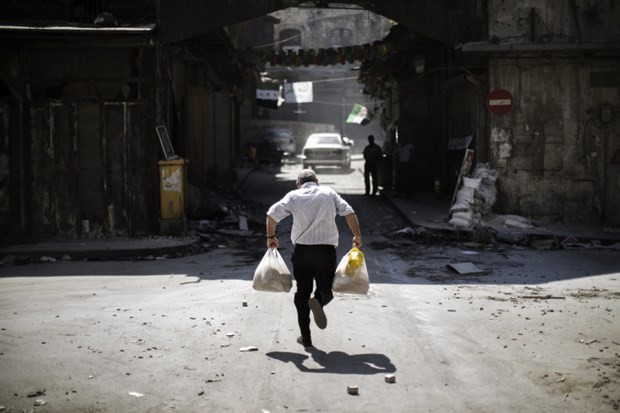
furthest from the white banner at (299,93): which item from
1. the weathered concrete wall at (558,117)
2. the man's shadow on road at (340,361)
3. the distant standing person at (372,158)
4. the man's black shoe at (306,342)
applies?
the man's shadow on road at (340,361)

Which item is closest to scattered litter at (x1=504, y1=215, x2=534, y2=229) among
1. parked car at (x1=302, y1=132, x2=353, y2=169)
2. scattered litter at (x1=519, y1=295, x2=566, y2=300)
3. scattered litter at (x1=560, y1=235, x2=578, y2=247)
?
scattered litter at (x1=560, y1=235, x2=578, y2=247)

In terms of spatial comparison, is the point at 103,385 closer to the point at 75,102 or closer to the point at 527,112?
the point at 75,102

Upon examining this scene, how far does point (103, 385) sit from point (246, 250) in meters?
8.35

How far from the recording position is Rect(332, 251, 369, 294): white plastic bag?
7.40 m

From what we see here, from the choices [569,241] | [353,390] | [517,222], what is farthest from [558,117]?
[353,390]

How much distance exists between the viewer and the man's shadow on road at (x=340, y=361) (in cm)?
652

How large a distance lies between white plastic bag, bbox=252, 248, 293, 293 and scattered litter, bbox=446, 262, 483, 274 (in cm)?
485

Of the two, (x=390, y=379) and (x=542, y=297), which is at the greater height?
(x=390, y=379)

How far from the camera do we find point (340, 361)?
682 centimetres

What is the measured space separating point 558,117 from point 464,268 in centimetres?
620

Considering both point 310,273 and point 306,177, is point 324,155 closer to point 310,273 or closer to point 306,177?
point 306,177

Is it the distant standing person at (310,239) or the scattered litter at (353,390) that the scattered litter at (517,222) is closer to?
the distant standing person at (310,239)

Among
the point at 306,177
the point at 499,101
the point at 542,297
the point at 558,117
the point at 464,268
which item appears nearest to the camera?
the point at 306,177

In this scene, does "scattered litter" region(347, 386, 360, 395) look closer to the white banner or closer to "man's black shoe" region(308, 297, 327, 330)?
"man's black shoe" region(308, 297, 327, 330)
